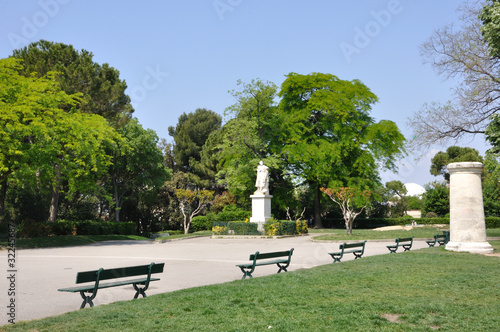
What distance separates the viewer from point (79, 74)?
111 ft

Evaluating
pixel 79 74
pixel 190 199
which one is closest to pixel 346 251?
pixel 79 74

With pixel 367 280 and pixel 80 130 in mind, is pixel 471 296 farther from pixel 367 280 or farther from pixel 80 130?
pixel 80 130

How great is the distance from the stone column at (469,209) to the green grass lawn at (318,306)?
5.19 meters

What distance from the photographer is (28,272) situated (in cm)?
1273

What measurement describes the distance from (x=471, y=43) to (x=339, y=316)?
22.0 meters

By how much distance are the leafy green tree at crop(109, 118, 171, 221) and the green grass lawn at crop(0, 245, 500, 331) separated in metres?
35.7

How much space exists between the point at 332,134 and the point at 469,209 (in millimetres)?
29064

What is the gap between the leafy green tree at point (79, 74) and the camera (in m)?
33.1

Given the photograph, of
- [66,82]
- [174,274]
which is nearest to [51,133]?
[66,82]

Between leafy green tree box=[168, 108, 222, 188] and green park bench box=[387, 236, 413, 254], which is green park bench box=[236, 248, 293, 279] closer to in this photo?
green park bench box=[387, 236, 413, 254]

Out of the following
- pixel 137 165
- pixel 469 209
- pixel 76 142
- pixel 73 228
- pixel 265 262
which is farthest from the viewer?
pixel 137 165

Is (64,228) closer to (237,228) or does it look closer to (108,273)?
(237,228)

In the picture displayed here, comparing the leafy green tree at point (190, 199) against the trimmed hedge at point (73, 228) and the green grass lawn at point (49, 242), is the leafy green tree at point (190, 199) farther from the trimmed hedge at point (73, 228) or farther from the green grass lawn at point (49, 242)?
the green grass lawn at point (49, 242)

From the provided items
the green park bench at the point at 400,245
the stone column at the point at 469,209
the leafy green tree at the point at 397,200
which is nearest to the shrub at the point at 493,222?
the leafy green tree at the point at 397,200
